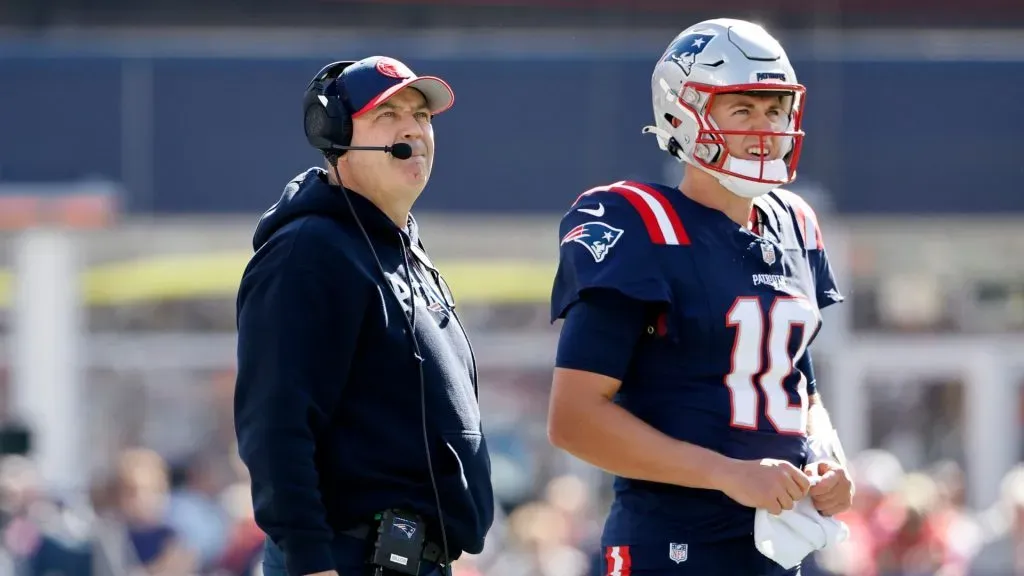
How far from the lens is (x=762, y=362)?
3.29 m

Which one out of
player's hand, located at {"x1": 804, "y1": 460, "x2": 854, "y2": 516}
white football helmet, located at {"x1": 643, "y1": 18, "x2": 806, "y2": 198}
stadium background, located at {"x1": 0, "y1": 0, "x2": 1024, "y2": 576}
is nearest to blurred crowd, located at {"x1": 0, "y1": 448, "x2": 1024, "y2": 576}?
stadium background, located at {"x1": 0, "y1": 0, "x2": 1024, "y2": 576}

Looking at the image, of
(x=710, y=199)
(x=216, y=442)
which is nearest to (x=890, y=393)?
(x=216, y=442)

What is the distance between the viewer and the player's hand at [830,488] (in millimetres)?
3264

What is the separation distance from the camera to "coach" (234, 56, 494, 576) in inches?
117

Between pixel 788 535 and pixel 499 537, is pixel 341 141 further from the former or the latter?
pixel 499 537

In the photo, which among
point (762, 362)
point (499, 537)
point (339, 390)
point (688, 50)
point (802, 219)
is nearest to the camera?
point (339, 390)

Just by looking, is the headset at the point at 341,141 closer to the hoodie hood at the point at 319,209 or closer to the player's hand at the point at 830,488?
the hoodie hood at the point at 319,209

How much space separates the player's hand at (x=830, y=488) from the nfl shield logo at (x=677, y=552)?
0.28 metres

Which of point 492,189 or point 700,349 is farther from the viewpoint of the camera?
point 492,189

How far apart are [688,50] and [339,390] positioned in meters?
1.06

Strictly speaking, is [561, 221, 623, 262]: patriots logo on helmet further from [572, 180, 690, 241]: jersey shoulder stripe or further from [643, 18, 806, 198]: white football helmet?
[643, 18, 806, 198]: white football helmet

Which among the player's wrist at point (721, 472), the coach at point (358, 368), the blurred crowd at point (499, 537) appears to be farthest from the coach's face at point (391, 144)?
the blurred crowd at point (499, 537)

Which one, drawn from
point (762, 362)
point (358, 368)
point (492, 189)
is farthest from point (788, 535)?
point (492, 189)

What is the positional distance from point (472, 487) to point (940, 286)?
1040 centimetres
